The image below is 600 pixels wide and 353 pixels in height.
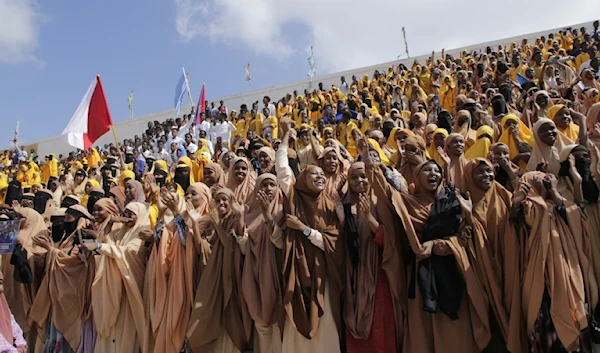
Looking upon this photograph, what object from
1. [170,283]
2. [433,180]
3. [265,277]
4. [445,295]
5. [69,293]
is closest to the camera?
[445,295]

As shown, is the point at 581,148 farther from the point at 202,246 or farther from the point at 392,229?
the point at 202,246

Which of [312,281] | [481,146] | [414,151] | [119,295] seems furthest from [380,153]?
[119,295]

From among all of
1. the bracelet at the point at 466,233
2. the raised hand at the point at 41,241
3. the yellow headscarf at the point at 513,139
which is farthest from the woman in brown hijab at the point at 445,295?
the raised hand at the point at 41,241

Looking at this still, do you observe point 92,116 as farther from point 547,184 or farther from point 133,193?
point 547,184

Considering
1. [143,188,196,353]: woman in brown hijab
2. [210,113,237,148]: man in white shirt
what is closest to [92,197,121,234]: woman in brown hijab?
[143,188,196,353]: woman in brown hijab

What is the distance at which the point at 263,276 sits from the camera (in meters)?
3.38

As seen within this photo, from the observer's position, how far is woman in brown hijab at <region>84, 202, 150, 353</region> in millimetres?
3832

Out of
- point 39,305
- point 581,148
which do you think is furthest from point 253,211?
point 581,148

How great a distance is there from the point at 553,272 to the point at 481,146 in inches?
72.5

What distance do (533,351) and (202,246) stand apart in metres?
2.34

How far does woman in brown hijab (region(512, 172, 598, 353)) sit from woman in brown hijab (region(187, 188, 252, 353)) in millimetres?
1897

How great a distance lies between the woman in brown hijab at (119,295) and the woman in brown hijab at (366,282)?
172cm

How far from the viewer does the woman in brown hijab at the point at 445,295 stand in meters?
2.81

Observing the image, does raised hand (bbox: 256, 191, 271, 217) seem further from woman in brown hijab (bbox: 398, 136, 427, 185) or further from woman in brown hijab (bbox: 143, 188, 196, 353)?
woman in brown hijab (bbox: 398, 136, 427, 185)
